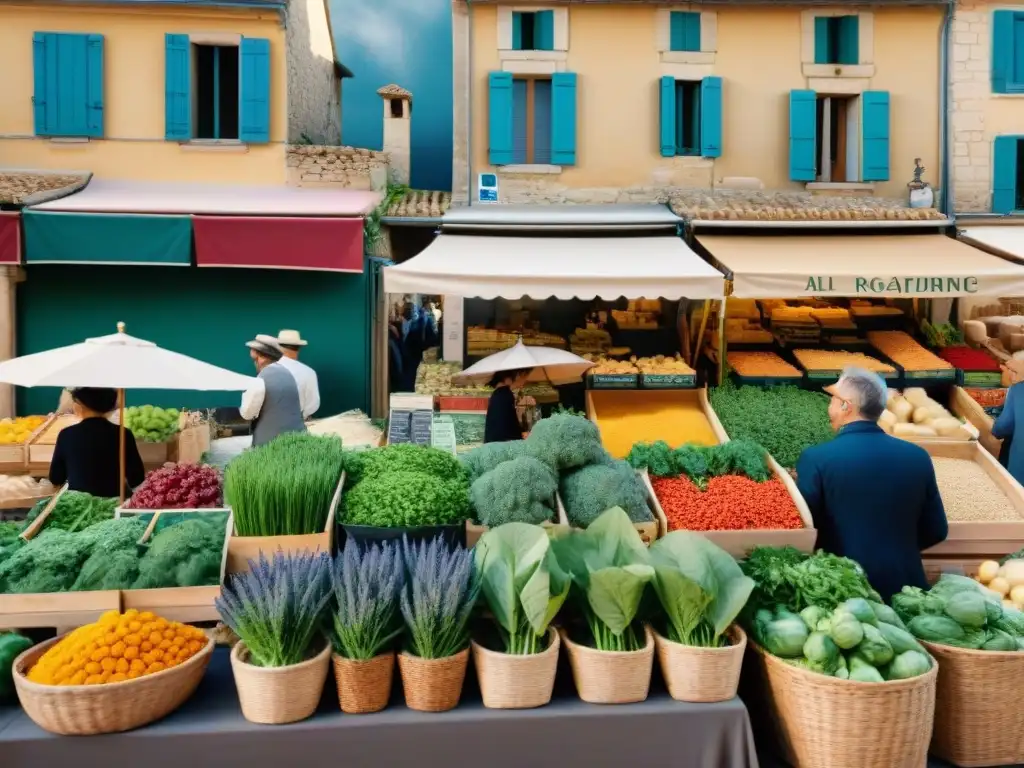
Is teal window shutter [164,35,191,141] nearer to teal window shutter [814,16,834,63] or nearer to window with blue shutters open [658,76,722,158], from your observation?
window with blue shutters open [658,76,722,158]

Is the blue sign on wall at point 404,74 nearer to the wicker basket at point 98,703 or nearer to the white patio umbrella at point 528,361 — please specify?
the white patio umbrella at point 528,361

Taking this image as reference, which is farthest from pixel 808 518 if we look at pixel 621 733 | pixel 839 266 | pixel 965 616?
pixel 839 266

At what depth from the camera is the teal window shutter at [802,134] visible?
1170cm

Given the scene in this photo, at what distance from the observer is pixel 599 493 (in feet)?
14.2

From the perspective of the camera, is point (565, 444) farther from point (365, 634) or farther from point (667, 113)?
point (667, 113)

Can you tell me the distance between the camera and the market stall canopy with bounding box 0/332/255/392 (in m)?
4.72

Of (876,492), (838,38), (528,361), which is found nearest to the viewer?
(876,492)

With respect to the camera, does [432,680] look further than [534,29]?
No

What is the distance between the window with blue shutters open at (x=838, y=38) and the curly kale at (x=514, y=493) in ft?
32.7

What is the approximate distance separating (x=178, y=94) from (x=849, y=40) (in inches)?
357

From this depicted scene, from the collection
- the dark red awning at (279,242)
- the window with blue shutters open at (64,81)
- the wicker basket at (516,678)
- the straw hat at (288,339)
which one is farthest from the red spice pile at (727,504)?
the window with blue shutters open at (64,81)

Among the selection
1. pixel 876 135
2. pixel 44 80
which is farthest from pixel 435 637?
pixel 44 80

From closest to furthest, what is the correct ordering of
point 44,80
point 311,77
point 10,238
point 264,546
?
1. point 264,546
2. point 10,238
3. point 44,80
4. point 311,77

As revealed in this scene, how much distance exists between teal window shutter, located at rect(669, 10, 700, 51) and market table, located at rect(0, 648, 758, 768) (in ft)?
34.2
